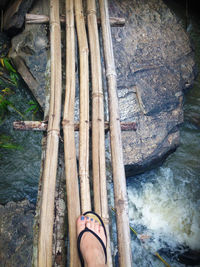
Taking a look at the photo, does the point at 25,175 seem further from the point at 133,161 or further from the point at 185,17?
the point at 185,17

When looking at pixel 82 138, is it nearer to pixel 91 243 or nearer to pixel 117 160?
pixel 117 160

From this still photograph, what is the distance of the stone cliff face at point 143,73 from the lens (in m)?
3.15

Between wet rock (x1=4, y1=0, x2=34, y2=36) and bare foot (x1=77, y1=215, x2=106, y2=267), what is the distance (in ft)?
10.7

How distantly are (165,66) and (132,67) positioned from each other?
0.65 m

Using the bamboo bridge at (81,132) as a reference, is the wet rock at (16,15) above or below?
above

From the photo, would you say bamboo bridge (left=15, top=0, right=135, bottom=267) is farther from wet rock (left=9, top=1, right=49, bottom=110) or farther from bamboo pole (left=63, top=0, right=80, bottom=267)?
wet rock (left=9, top=1, right=49, bottom=110)

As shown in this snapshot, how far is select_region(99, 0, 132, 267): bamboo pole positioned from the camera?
1.46 meters

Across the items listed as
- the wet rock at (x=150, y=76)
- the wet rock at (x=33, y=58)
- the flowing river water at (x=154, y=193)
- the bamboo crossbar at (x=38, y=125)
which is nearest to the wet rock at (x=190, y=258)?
the flowing river water at (x=154, y=193)

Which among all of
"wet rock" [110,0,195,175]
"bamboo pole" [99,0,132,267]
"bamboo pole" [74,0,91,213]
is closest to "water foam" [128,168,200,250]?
"wet rock" [110,0,195,175]

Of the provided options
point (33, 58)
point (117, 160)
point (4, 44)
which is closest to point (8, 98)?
point (33, 58)

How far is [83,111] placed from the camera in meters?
1.83

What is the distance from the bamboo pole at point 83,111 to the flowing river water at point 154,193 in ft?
3.49

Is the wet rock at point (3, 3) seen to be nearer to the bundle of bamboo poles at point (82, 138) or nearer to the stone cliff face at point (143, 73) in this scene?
the stone cliff face at point (143, 73)

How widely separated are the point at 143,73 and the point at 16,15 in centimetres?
223
